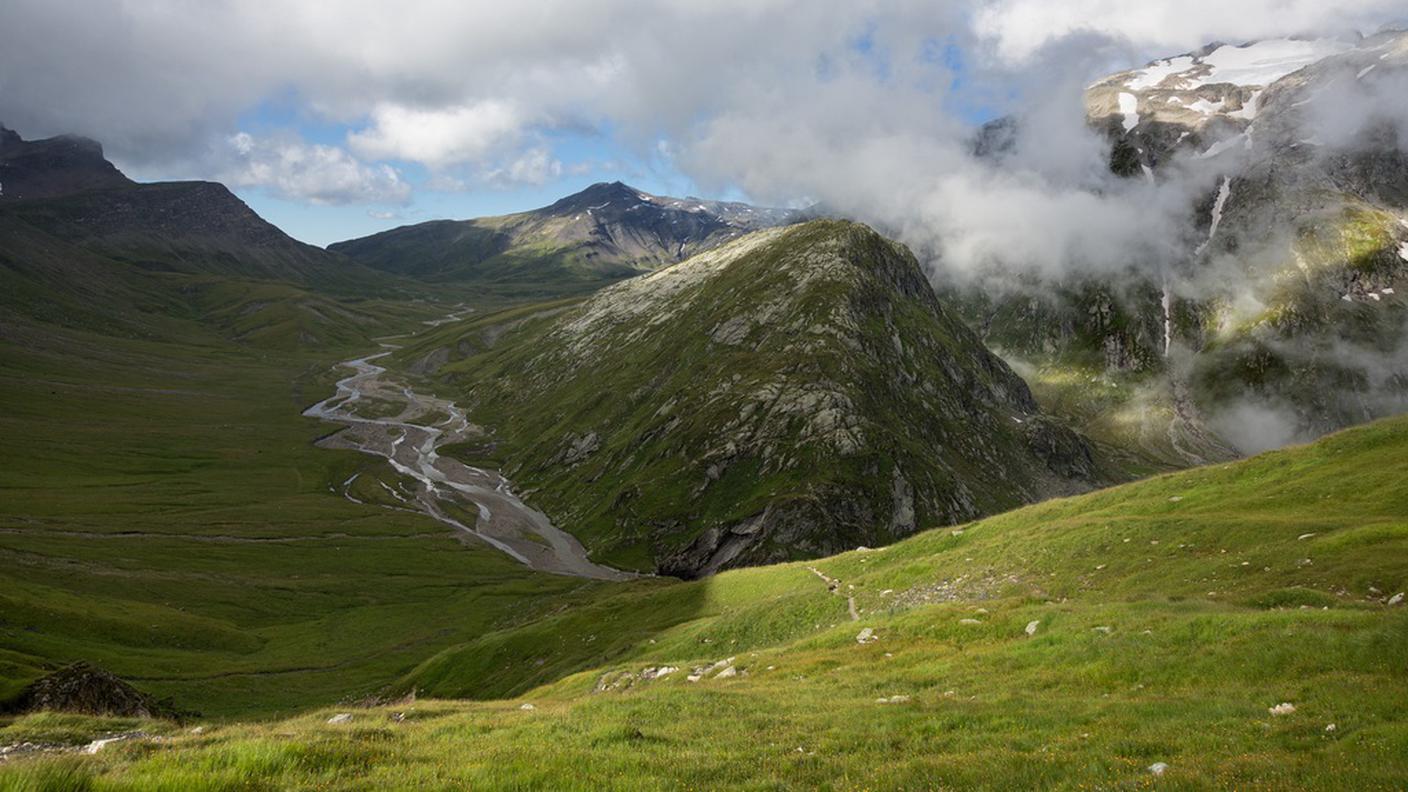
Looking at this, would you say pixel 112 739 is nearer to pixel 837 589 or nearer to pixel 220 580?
pixel 837 589

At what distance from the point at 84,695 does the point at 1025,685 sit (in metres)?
50.4

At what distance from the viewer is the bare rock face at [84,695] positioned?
4012 cm

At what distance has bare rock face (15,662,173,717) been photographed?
132ft

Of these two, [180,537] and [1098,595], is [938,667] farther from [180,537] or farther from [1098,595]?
[180,537]

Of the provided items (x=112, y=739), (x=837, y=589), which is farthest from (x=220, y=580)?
(x=112, y=739)

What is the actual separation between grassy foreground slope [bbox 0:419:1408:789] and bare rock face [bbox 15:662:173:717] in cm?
2061

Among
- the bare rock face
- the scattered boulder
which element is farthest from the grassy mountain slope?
the scattered boulder

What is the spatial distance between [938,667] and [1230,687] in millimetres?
9922

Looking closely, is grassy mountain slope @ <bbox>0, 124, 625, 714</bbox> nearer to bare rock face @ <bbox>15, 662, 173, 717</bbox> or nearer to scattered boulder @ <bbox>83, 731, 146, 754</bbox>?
bare rock face @ <bbox>15, 662, 173, 717</bbox>

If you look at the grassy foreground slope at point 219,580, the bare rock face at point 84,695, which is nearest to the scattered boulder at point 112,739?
the bare rock face at point 84,695

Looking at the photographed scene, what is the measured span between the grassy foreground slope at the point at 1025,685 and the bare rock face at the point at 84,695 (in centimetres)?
2061

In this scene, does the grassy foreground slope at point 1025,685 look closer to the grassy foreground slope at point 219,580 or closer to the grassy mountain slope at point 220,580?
the grassy foreground slope at point 219,580

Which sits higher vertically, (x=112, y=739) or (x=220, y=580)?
(x=112, y=739)

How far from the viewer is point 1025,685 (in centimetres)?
2361
